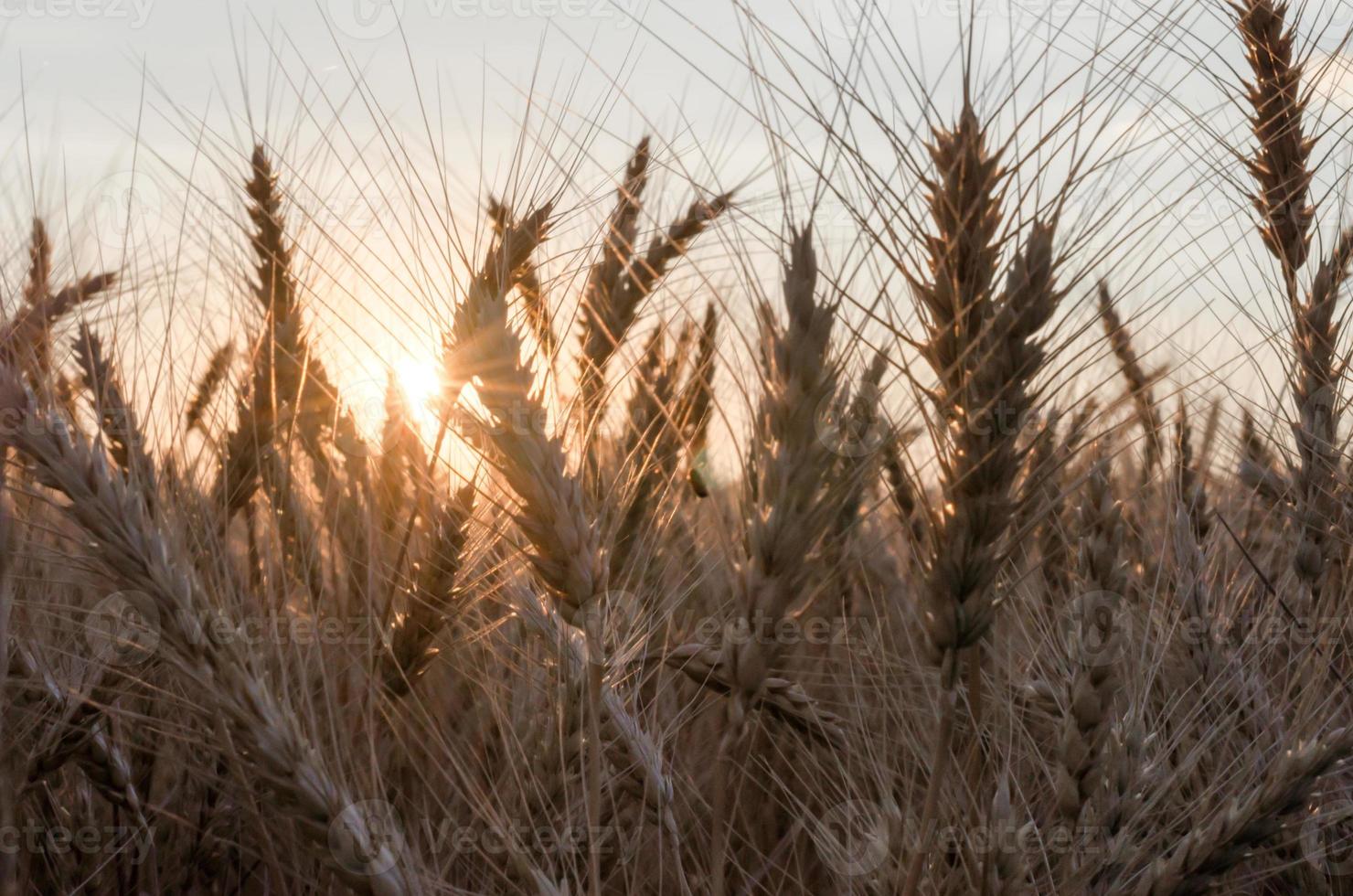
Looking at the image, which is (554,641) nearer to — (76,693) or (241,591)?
(241,591)

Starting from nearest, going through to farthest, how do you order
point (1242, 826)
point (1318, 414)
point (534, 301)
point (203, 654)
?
point (203, 654) < point (1242, 826) < point (534, 301) < point (1318, 414)

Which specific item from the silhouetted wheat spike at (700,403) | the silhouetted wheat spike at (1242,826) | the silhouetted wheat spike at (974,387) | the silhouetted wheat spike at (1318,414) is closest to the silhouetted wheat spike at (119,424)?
the silhouetted wheat spike at (700,403)

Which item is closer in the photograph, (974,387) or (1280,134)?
(974,387)

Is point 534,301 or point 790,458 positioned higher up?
point 534,301

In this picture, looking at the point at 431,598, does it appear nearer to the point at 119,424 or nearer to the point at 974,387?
the point at 119,424

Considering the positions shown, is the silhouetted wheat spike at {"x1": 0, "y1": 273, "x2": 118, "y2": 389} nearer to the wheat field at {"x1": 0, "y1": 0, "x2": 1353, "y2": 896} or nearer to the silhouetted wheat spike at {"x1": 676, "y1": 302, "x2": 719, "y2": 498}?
the wheat field at {"x1": 0, "y1": 0, "x2": 1353, "y2": 896}

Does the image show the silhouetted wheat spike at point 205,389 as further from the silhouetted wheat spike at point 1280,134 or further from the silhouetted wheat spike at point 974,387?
the silhouetted wheat spike at point 1280,134

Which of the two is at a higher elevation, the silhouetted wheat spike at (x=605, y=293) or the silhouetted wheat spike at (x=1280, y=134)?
the silhouetted wheat spike at (x=1280, y=134)

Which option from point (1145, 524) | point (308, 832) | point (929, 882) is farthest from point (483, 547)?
point (1145, 524)

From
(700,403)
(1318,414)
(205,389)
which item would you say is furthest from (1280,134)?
(205,389)

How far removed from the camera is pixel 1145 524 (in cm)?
272

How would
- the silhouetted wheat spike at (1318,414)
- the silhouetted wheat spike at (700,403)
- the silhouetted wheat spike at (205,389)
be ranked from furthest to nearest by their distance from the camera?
the silhouetted wheat spike at (205,389)
the silhouetted wheat spike at (1318,414)
the silhouetted wheat spike at (700,403)

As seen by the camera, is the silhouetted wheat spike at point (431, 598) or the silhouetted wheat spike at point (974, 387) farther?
the silhouetted wheat spike at point (431, 598)

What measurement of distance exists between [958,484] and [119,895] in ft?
5.42
